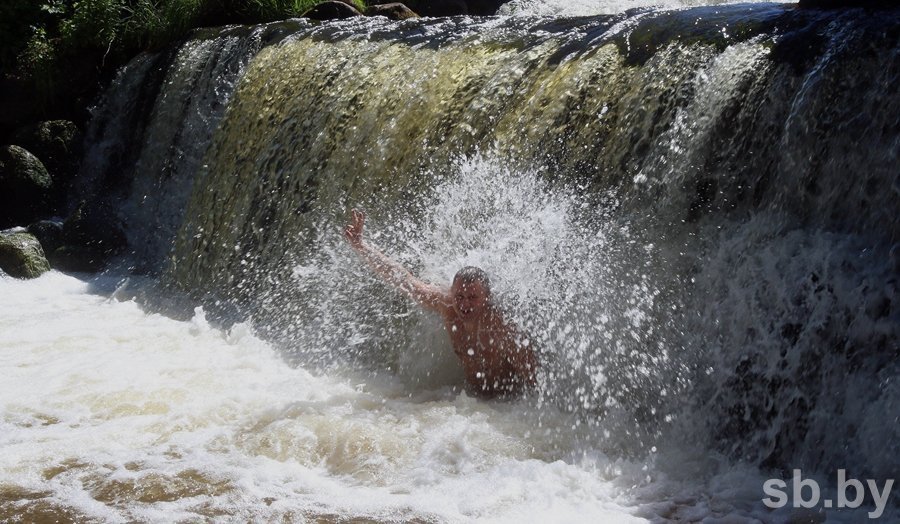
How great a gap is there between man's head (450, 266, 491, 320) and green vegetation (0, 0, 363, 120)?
5748 millimetres

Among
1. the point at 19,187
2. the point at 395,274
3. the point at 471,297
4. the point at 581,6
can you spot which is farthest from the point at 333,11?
the point at 471,297

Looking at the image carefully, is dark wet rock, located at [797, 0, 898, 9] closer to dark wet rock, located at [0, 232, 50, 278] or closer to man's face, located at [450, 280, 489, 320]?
man's face, located at [450, 280, 489, 320]

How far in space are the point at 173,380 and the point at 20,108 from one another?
5813 millimetres

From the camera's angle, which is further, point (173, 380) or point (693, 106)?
point (173, 380)

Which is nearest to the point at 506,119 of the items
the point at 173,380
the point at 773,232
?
the point at 773,232

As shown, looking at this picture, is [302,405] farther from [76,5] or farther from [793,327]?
[76,5]

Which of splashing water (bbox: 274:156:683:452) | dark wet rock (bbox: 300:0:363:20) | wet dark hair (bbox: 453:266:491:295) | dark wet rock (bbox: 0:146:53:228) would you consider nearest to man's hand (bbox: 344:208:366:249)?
splashing water (bbox: 274:156:683:452)

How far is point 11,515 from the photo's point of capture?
3752mm

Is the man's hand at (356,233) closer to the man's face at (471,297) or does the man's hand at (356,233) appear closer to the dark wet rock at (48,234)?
the man's face at (471,297)

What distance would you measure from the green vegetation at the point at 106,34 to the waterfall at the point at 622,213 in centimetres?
263

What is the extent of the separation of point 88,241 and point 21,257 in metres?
0.67

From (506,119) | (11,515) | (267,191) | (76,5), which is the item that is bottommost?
(11,515)

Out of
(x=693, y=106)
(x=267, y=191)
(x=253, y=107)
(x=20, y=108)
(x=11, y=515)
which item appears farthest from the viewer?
(x=20, y=108)

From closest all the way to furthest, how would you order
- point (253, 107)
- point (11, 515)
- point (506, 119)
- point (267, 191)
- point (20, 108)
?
point (11, 515) → point (506, 119) → point (267, 191) → point (253, 107) → point (20, 108)
